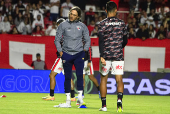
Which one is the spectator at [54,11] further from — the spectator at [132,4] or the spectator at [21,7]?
the spectator at [132,4]

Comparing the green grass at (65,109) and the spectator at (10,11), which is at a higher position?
the spectator at (10,11)

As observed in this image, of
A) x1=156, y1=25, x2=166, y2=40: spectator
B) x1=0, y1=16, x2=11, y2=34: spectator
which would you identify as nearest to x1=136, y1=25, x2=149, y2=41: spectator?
x1=156, y1=25, x2=166, y2=40: spectator

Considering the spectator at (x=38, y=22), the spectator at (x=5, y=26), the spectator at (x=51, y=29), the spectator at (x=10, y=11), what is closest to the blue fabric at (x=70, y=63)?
the spectator at (x=51, y=29)

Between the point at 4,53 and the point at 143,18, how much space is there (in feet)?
25.0

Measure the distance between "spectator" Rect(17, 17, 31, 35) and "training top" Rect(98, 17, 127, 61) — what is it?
1075cm

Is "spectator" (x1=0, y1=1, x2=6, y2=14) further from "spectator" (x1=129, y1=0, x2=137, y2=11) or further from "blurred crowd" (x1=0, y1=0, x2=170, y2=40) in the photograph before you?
"spectator" (x1=129, y1=0, x2=137, y2=11)

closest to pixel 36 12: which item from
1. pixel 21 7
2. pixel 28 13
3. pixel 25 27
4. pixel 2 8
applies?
pixel 28 13

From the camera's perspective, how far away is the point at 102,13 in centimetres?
2120

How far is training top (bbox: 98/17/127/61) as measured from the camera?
7996mm

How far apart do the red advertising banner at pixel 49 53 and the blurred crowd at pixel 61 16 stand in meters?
1.65

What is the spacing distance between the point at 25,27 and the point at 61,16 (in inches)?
85.4

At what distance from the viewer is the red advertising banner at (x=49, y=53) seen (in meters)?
15.9

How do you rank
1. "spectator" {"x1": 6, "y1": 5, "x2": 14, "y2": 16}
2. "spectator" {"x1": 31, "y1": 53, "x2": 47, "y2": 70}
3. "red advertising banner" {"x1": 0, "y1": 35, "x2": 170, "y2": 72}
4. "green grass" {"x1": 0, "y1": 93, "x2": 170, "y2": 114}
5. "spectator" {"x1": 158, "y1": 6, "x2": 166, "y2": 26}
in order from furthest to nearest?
"spectator" {"x1": 158, "y1": 6, "x2": 166, "y2": 26}, "spectator" {"x1": 6, "y1": 5, "x2": 14, "y2": 16}, "red advertising banner" {"x1": 0, "y1": 35, "x2": 170, "y2": 72}, "spectator" {"x1": 31, "y1": 53, "x2": 47, "y2": 70}, "green grass" {"x1": 0, "y1": 93, "x2": 170, "y2": 114}

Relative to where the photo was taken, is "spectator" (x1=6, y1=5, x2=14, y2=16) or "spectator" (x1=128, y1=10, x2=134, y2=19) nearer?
"spectator" (x1=6, y1=5, x2=14, y2=16)
